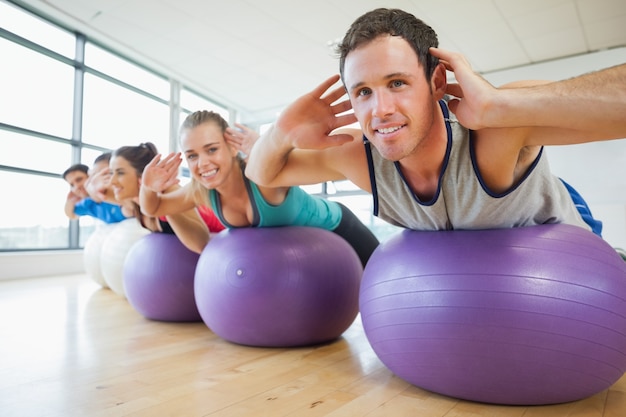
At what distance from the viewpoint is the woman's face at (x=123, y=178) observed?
257 cm

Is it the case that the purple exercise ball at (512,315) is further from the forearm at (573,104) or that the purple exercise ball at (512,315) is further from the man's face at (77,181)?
the man's face at (77,181)

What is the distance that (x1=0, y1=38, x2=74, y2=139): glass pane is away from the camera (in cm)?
473

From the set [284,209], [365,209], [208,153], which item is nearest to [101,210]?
[208,153]

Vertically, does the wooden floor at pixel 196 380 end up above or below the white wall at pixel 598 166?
below

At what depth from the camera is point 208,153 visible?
1.89 meters

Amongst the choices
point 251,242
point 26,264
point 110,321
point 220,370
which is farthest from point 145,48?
point 220,370

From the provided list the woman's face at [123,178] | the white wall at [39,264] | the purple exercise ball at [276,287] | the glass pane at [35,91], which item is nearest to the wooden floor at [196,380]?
the purple exercise ball at [276,287]

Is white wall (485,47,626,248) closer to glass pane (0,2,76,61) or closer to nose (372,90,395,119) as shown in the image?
nose (372,90,395,119)

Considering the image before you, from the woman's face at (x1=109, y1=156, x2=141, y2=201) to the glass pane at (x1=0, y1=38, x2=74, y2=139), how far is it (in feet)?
9.87

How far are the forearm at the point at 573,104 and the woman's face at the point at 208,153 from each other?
122 centimetres

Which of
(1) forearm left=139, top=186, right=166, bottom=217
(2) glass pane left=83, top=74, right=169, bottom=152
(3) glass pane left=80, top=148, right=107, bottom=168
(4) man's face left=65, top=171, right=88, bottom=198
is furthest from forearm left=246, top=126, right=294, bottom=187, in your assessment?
(2) glass pane left=83, top=74, right=169, bottom=152

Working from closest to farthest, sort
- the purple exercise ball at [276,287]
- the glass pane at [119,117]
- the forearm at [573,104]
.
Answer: the forearm at [573,104]
the purple exercise ball at [276,287]
the glass pane at [119,117]

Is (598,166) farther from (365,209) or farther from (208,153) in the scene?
(208,153)

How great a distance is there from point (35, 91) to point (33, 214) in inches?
54.9
